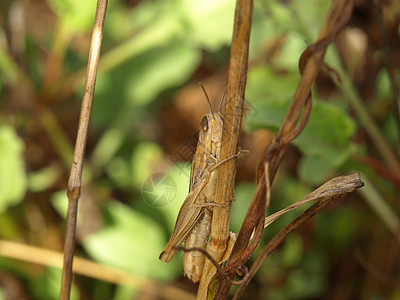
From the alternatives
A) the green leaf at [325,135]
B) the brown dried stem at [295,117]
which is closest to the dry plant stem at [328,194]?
the brown dried stem at [295,117]

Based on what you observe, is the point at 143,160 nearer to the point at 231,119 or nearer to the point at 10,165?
the point at 10,165

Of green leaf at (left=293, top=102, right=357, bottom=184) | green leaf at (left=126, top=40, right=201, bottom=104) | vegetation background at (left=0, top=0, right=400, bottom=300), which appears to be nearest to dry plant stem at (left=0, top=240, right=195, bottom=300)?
vegetation background at (left=0, top=0, right=400, bottom=300)

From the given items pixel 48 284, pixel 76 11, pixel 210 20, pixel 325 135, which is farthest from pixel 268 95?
pixel 48 284

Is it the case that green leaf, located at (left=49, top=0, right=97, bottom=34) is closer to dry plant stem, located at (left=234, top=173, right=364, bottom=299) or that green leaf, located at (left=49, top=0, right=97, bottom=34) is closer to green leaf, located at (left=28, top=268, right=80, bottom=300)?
green leaf, located at (left=28, top=268, right=80, bottom=300)

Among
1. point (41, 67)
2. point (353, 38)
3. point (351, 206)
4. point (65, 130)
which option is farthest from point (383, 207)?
point (41, 67)

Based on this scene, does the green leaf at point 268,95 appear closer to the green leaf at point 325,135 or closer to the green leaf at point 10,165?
the green leaf at point 325,135
